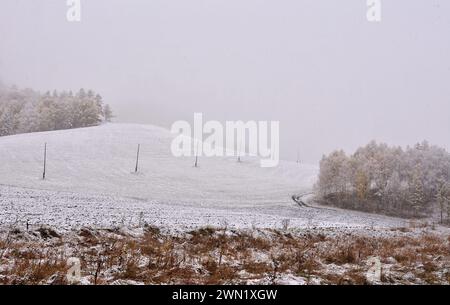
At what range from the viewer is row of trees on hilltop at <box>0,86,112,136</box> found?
459ft

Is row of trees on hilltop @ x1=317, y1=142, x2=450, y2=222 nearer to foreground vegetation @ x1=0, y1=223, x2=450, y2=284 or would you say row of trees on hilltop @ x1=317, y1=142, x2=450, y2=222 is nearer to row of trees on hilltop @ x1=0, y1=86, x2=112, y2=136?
foreground vegetation @ x1=0, y1=223, x2=450, y2=284

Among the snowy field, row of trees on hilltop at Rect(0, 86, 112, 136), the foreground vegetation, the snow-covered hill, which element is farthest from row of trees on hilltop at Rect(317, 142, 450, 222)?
row of trees on hilltop at Rect(0, 86, 112, 136)

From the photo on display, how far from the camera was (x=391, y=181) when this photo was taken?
7781cm

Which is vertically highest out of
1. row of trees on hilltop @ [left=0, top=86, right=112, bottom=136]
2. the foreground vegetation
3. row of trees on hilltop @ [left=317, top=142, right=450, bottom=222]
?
row of trees on hilltop @ [left=0, top=86, right=112, bottom=136]

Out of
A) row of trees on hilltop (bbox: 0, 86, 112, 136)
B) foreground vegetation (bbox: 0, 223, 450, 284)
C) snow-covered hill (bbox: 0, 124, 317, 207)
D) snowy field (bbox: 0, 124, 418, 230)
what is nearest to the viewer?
foreground vegetation (bbox: 0, 223, 450, 284)

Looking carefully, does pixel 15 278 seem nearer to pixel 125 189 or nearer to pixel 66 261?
pixel 66 261

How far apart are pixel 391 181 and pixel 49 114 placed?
432 ft

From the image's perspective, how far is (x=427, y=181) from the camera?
77.7 m

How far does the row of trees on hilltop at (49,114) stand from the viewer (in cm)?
13988

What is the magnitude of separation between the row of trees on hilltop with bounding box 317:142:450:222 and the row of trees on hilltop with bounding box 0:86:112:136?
111 m

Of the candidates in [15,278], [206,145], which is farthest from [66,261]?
[206,145]

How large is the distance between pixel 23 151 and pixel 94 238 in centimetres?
8981

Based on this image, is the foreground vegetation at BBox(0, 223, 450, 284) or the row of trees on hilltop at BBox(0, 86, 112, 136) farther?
the row of trees on hilltop at BBox(0, 86, 112, 136)

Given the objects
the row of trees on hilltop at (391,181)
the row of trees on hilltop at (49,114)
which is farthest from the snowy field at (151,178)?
the row of trees on hilltop at (49,114)
